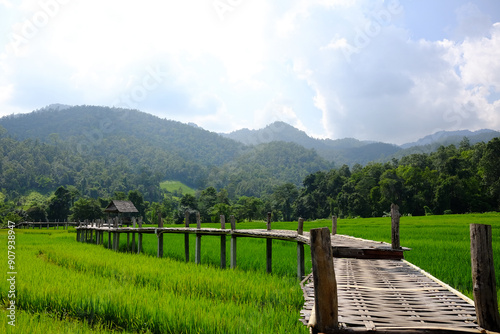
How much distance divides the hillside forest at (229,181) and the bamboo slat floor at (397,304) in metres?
42.8

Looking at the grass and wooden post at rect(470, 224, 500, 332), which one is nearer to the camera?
wooden post at rect(470, 224, 500, 332)

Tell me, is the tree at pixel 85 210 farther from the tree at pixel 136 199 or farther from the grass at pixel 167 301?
the grass at pixel 167 301

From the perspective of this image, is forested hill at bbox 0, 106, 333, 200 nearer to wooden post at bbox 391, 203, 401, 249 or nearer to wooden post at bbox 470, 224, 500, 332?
wooden post at bbox 391, 203, 401, 249

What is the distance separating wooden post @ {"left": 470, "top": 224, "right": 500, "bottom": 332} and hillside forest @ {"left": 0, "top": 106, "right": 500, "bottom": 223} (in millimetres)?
43850

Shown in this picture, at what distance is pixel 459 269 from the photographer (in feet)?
30.3

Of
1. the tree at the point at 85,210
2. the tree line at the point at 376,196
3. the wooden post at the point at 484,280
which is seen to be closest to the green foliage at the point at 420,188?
the tree line at the point at 376,196

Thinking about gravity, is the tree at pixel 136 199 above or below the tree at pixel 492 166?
below

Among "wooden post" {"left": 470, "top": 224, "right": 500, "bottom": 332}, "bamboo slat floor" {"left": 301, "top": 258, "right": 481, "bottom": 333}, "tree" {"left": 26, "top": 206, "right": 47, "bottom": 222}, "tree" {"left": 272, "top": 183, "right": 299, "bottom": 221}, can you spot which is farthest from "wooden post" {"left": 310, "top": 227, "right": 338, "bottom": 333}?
"tree" {"left": 272, "top": 183, "right": 299, "bottom": 221}

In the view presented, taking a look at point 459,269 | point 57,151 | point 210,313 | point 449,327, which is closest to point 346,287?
point 449,327

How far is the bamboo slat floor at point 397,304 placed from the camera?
10.7 ft

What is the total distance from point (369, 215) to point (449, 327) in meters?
58.4

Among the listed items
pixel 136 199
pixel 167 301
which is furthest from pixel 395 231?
pixel 136 199

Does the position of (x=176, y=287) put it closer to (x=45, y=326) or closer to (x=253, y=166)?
(x=45, y=326)

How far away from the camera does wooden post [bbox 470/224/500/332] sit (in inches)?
130
